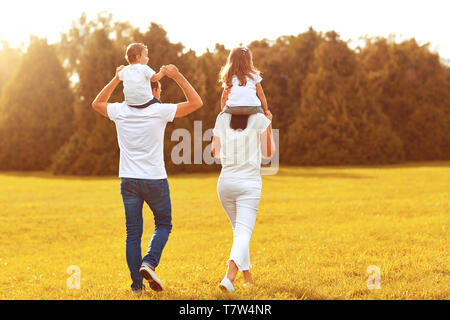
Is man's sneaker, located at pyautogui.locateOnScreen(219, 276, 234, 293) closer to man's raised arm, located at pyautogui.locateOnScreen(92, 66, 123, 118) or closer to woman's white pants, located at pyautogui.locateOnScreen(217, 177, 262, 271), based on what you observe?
woman's white pants, located at pyautogui.locateOnScreen(217, 177, 262, 271)

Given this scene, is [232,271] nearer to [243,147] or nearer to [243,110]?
[243,147]

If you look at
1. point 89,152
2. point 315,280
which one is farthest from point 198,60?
point 315,280

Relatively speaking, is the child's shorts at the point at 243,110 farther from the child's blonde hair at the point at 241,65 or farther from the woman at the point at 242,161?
the child's blonde hair at the point at 241,65

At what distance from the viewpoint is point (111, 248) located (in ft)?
29.7

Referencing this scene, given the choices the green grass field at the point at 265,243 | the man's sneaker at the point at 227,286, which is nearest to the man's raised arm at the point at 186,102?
the man's sneaker at the point at 227,286

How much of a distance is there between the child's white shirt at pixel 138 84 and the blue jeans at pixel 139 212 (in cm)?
75

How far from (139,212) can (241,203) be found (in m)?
0.98

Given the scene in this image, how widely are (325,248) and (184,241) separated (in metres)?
2.72

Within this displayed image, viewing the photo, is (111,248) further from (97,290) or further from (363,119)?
(363,119)

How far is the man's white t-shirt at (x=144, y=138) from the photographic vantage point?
468 centimetres

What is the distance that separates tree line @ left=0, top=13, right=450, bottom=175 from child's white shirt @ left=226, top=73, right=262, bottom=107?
20398mm

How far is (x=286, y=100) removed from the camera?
33.5 metres

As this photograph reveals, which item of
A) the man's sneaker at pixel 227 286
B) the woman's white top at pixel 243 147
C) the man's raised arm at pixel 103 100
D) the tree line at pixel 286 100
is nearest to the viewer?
the man's sneaker at pixel 227 286

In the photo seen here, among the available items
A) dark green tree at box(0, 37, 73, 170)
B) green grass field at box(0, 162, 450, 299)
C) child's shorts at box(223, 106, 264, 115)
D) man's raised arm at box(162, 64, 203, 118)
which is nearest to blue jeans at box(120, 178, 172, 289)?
green grass field at box(0, 162, 450, 299)
